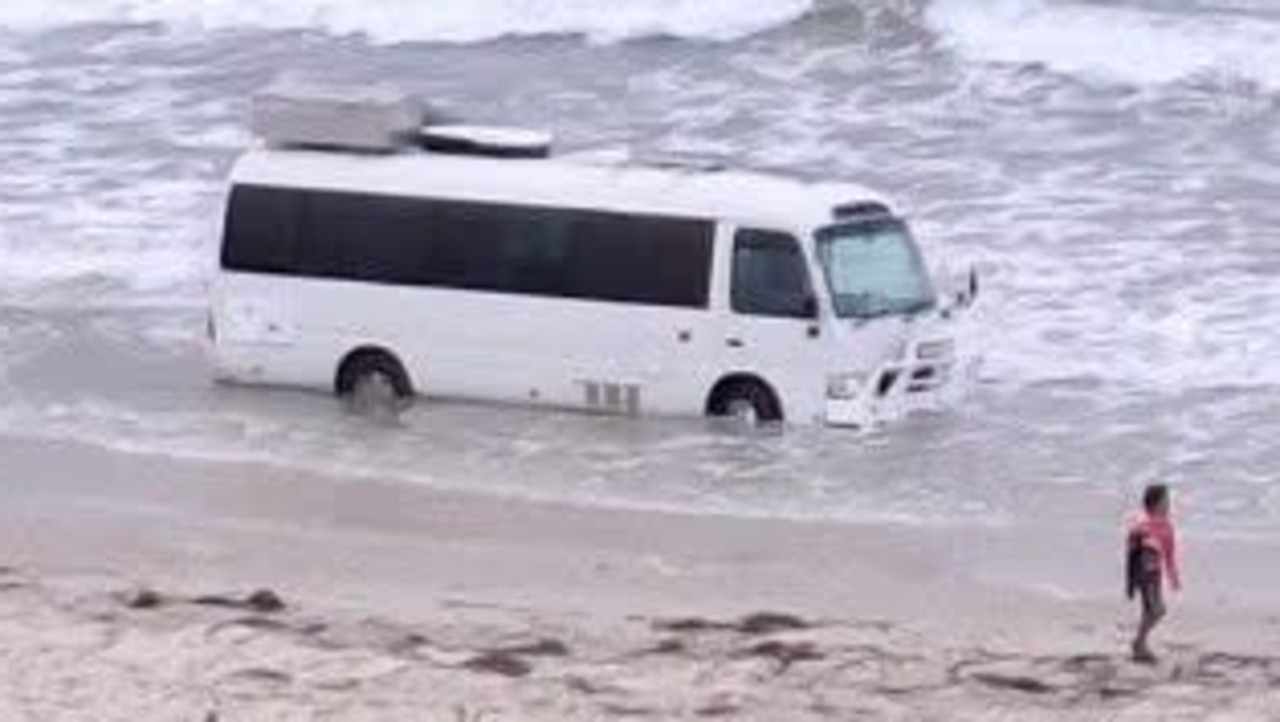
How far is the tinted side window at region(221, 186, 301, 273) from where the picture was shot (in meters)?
24.2

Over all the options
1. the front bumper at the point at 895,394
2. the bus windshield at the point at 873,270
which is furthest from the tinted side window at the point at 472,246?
the front bumper at the point at 895,394

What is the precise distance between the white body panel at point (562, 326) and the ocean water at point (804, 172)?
9.8 inches

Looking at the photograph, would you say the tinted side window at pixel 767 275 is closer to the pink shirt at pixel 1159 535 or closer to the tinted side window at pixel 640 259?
the tinted side window at pixel 640 259

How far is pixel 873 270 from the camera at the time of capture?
22953 mm

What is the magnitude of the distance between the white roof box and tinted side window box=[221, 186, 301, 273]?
51 centimetres

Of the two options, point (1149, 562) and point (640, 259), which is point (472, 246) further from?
point (1149, 562)

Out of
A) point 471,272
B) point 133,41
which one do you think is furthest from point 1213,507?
point 133,41

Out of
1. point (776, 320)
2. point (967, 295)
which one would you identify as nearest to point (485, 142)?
point (776, 320)

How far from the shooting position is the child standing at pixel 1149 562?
51.7 feet

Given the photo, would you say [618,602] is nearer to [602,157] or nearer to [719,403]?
[719,403]

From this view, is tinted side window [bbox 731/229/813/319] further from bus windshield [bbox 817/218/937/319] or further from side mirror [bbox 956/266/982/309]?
side mirror [bbox 956/266/982/309]

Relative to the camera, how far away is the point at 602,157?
80.2ft

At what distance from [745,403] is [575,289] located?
148 centimetres

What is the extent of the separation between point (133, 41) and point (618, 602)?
2521 cm
